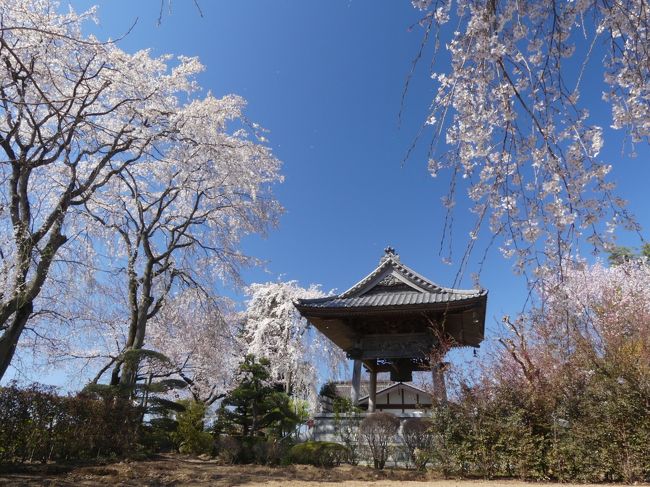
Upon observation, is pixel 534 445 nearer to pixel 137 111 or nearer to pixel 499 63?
pixel 499 63

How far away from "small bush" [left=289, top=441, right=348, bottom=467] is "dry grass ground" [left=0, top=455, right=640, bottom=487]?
804 millimetres

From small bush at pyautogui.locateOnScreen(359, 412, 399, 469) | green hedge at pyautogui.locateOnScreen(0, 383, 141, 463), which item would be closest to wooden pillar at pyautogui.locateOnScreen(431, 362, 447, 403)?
small bush at pyautogui.locateOnScreen(359, 412, 399, 469)

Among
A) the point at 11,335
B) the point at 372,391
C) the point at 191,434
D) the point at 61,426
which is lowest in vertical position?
the point at 191,434

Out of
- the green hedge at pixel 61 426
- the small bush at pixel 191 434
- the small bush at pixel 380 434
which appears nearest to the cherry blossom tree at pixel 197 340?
the small bush at pixel 191 434

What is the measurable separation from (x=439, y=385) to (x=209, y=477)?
191 inches

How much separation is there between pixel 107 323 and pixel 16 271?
6.16 meters

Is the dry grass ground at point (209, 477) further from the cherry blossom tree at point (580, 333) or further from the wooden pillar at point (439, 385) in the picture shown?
the cherry blossom tree at point (580, 333)

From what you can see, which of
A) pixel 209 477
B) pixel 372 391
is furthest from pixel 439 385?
pixel 209 477

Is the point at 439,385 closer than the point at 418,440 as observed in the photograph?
No

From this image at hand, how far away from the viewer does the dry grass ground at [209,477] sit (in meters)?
5.78

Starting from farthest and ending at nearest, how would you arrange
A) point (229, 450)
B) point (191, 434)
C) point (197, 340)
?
point (197, 340) → point (191, 434) → point (229, 450)

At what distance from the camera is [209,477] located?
670cm

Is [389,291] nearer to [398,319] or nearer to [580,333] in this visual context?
[398,319]

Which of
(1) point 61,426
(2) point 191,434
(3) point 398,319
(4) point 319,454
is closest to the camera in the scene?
(1) point 61,426
